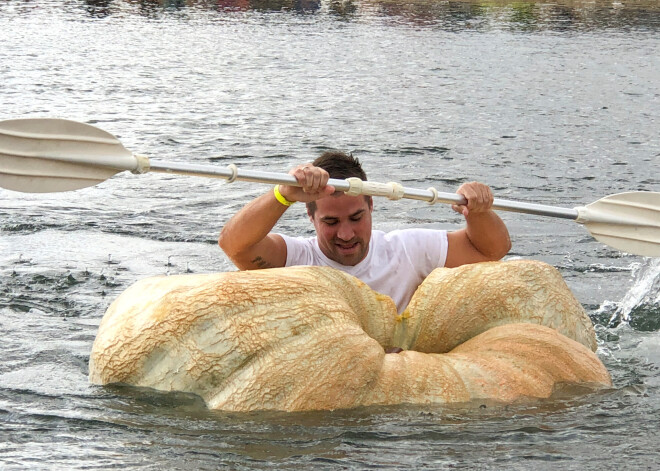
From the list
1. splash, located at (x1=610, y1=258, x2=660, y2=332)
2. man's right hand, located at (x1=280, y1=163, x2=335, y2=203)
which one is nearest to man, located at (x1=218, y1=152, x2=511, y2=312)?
man's right hand, located at (x1=280, y1=163, x2=335, y2=203)

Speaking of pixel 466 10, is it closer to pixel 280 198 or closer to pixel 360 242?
pixel 360 242

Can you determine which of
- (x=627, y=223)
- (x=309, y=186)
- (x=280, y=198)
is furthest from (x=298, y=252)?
(x=627, y=223)

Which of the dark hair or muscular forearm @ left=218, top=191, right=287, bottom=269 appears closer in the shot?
muscular forearm @ left=218, top=191, right=287, bottom=269

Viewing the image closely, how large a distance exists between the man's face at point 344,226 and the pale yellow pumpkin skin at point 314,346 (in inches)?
30.2

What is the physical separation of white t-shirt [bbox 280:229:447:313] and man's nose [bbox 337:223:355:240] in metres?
Answer: 0.23

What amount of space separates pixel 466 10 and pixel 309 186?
1176 inches

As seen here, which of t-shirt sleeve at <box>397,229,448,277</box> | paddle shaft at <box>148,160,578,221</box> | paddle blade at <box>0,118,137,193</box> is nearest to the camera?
paddle blade at <box>0,118,137,193</box>

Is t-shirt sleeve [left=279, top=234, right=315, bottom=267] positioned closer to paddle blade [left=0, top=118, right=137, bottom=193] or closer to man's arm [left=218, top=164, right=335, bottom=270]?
man's arm [left=218, top=164, right=335, bottom=270]

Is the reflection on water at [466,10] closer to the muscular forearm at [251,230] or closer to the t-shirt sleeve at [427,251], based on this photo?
the t-shirt sleeve at [427,251]

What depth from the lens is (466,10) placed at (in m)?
34.3

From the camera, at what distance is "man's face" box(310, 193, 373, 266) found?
6.19 m

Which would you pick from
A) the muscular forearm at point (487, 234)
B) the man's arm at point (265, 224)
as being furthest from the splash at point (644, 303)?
the man's arm at point (265, 224)

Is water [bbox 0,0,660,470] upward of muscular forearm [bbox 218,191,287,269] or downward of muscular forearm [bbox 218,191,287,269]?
downward

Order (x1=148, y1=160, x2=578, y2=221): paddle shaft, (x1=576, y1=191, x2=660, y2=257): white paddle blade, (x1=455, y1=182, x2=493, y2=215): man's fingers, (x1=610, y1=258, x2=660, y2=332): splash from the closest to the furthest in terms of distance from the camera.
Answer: (x1=148, y1=160, x2=578, y2=221): paddle shaft < (x1=455, y1=182, x2=493, y2=215): man's fingers < (x1=576, y1=191, x2=660, y2=257): white paddle blade < (x1=610, y1=258, x2=660, y2=332): splash
